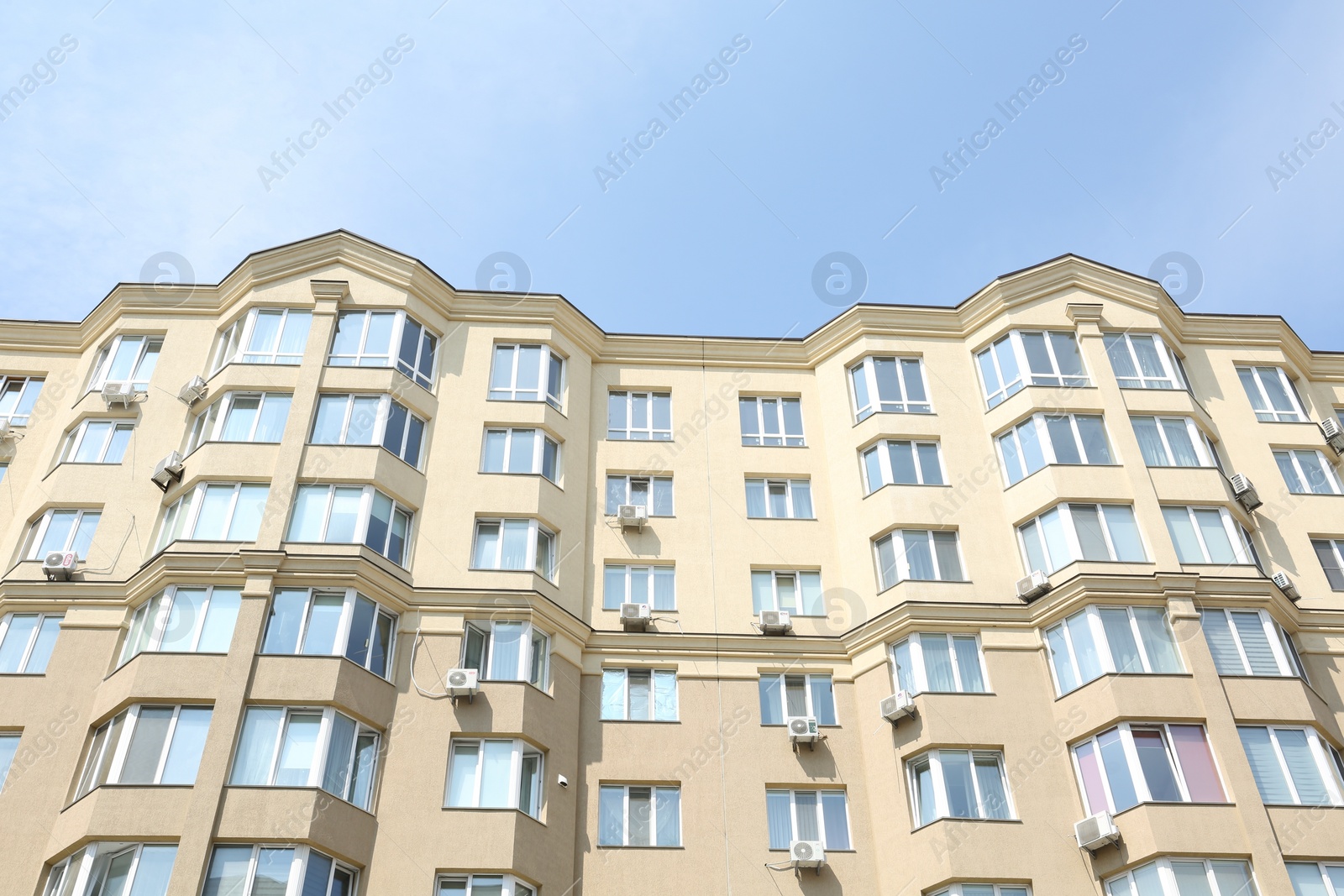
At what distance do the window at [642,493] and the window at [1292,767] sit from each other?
13786 millimetres

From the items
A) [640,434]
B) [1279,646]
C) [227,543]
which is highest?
[640,434]

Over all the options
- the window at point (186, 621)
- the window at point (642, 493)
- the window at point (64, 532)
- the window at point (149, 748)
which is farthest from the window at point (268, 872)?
the window at point (642, 493)

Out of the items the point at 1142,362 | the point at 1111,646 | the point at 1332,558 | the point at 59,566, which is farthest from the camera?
the point at 1142,362

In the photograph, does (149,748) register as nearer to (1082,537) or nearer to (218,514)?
(218,514)

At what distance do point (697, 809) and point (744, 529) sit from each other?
7387 mm

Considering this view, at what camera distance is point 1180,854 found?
21.5m

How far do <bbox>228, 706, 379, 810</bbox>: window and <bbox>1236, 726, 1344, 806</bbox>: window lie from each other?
17.4m

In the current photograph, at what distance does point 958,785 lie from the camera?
77.7ft

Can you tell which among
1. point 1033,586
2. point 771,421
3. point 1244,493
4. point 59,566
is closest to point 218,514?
point 59,566

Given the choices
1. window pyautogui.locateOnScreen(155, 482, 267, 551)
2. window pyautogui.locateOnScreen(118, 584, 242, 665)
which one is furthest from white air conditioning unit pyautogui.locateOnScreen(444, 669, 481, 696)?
window pyautogui.locateOnScreen(155, 482, 267, 551)

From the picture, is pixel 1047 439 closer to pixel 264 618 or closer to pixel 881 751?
pixel 881 751

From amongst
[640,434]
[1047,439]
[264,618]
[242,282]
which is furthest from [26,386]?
[1047,439]

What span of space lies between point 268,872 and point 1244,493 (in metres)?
22.9

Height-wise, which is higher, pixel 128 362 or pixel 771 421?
pixel 128 362
